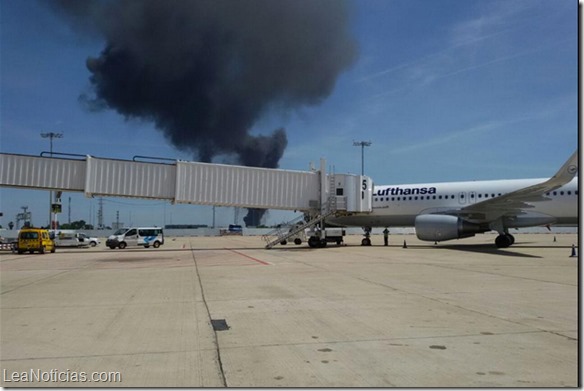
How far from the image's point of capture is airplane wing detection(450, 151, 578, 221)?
22688mm

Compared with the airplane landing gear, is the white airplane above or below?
above

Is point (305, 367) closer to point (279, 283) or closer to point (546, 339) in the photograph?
point (546, 339)

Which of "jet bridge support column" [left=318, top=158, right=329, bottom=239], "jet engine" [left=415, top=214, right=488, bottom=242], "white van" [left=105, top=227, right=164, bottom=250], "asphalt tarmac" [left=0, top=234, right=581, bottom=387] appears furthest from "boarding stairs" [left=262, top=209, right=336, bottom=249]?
"asphalt tarmac" [left=0, top=234, right=581, bottom=387]

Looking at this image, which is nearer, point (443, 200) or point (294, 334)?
point (294, 334)

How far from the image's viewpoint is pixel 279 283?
496 inches

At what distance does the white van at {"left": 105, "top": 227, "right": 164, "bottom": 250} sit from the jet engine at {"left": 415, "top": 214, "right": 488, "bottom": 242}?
23015 mm

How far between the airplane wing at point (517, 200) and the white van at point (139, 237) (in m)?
24.4

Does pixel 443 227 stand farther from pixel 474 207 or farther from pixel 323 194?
pixel 323 194

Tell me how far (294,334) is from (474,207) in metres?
23.6

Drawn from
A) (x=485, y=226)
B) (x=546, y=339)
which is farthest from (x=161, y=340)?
(x=485, y=226)

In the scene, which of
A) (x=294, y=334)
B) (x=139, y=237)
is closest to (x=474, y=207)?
(x=294, y=334)

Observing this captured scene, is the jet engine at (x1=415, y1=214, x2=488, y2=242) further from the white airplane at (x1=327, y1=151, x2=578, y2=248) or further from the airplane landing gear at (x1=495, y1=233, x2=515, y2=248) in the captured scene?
the airplane landing gear at (x1=495, y1=233, x2=515, y2=248)

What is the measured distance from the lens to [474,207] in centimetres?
2758

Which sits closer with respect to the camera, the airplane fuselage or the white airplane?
the white airplane
